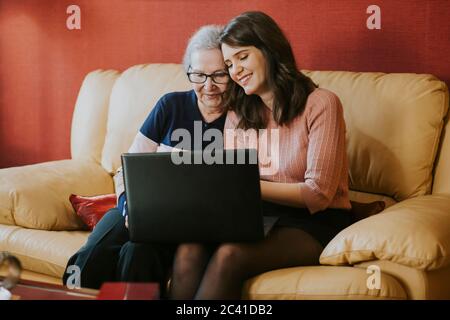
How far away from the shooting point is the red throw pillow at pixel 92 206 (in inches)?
104

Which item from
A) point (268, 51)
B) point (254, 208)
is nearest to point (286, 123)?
point (268, 51)

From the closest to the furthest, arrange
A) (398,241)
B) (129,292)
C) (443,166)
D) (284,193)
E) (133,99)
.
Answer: (129,292) → (398,241) → (284,193) → (443,166) → (133,99)

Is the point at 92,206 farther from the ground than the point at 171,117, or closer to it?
closer to it

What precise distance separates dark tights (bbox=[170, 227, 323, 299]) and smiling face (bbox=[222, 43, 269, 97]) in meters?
0.48

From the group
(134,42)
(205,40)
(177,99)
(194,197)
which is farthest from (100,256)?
(134,42)

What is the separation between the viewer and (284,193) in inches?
88.4

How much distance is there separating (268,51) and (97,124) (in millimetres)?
1015

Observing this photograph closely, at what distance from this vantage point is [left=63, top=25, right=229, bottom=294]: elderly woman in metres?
2.17

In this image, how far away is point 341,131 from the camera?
7.36ft

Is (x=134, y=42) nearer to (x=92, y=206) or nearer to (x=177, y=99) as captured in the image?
(x=177, y=99)

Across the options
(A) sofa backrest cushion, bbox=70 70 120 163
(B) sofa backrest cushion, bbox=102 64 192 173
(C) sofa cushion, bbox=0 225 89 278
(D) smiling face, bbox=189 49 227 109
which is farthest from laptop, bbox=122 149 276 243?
(A) sofa backrest cushion, bbox=70 70 120 163

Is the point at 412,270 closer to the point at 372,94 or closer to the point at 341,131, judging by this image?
the point at 341,131

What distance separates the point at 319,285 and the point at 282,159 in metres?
0.49

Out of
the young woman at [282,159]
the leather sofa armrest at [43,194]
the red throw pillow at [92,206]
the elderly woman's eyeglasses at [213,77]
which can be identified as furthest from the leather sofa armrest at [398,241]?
the leather sofa armrest at [43,194]
